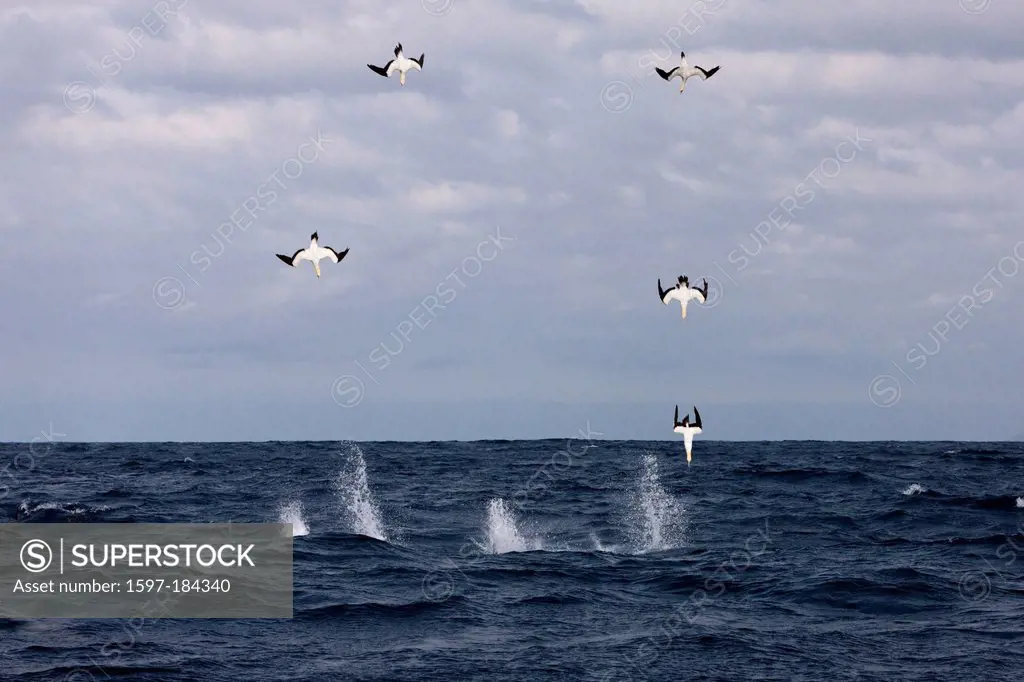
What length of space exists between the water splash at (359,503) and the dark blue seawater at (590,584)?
0.83 feet

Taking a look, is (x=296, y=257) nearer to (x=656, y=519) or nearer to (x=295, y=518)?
(x=295, y=518)

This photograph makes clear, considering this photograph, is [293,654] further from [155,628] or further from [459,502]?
[459,502]

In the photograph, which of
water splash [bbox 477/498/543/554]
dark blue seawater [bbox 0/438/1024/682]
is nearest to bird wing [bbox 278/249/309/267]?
dark blue seawater [bbox 0/438/1024/682]

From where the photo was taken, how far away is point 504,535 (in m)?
42.9

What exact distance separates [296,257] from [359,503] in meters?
28.1

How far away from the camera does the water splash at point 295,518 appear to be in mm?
43409

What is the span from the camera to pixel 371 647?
2602 cm

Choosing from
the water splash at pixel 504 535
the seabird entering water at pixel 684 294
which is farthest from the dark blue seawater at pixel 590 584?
the seabird entering water at pixel 684 294

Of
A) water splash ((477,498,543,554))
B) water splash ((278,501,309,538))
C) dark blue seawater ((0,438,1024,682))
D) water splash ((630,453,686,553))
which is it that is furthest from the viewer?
water splash ((278,501,309,538))

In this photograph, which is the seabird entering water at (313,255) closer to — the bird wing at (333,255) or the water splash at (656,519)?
the bird wing at (333,255)

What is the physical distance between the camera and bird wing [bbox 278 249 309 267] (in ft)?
92.6

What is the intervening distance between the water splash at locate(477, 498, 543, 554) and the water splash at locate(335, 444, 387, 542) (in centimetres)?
411

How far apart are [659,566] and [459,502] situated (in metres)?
20.3

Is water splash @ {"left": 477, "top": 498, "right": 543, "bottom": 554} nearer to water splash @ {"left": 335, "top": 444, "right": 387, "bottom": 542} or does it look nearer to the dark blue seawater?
the dark blue seawater
